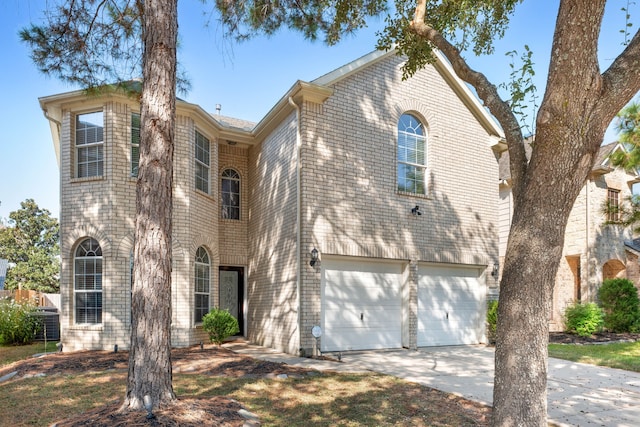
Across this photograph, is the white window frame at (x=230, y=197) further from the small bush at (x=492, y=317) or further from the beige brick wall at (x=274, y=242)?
the small bush at (x=492, y=317)

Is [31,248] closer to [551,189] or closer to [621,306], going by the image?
[621,306]

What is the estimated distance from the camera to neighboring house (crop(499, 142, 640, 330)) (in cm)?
1745

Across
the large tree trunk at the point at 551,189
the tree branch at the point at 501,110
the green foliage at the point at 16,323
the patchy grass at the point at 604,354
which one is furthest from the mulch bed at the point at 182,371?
the green foliage at the point at 16,323

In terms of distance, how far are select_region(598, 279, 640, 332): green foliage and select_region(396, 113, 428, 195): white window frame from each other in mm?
9567

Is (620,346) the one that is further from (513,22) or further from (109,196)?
(109,196)

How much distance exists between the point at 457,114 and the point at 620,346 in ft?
26.0

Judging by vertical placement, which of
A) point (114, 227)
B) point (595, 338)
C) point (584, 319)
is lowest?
point (595, 338)

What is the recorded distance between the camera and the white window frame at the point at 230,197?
13422 millimetres

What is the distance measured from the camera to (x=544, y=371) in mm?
3824

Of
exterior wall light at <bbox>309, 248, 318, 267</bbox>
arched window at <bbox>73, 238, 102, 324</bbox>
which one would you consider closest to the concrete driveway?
exterior wall light at <bbox>309, 248, 318, 267</bbox>

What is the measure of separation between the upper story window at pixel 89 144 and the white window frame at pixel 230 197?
3521 mm

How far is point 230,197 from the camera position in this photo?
13.6 m

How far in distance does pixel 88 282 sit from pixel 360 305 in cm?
658

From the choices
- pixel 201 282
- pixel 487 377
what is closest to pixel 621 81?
pixel 487 377
